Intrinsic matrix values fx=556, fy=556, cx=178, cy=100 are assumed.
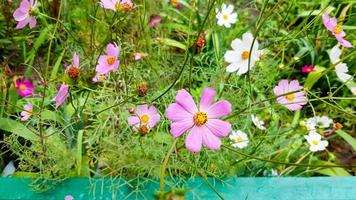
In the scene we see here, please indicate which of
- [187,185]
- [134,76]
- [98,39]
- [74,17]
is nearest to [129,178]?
[187,185]

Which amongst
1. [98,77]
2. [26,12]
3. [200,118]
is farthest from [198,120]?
[26,12]

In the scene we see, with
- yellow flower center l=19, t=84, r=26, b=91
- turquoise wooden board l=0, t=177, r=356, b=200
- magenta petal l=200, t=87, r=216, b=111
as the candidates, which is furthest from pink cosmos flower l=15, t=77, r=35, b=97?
magenta petal l=200, t=87, r=216, b=111

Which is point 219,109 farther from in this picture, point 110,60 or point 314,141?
point 314,141

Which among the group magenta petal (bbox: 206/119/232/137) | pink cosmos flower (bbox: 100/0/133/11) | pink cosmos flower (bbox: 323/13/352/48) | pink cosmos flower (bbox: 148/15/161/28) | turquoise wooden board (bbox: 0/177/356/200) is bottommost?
turquoise wooden board (bbox: 0/177/356/200)

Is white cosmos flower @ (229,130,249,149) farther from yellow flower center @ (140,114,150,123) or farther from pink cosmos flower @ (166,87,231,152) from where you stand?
pink cosmos flower @ (166,87,231,152)

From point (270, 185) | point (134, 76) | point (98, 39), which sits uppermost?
point (98, 39)

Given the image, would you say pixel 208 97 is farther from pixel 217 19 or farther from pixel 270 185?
pixel 217 19
